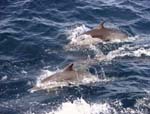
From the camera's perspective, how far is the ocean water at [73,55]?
16.7m

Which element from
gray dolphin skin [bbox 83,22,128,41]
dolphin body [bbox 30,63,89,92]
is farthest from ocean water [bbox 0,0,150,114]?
dolphin body [bbox 30,63,89,92]

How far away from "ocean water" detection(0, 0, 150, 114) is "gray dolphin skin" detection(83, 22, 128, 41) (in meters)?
0.36

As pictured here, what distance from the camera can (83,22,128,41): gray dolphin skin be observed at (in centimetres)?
2312

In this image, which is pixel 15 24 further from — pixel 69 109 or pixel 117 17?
pixel 69 109

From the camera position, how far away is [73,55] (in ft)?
69.7

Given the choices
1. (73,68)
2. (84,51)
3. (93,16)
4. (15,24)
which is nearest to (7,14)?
(15,24)

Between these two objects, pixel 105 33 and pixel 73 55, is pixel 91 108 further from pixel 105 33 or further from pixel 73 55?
pixel 105 33

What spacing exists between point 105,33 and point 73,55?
2877 millimetres

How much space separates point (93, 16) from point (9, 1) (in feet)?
17.2

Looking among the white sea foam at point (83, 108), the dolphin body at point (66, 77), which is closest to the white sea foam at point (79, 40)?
the dolphin body at point (66, 77)

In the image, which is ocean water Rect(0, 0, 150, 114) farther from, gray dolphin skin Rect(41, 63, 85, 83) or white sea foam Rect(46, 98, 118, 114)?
gray dolphin skin Rect(41, 63, 85, 83)

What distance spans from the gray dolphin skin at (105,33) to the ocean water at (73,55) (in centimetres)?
36

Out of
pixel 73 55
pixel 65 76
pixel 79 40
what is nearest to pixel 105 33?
pixel 79 40

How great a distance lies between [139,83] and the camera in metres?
18.4
